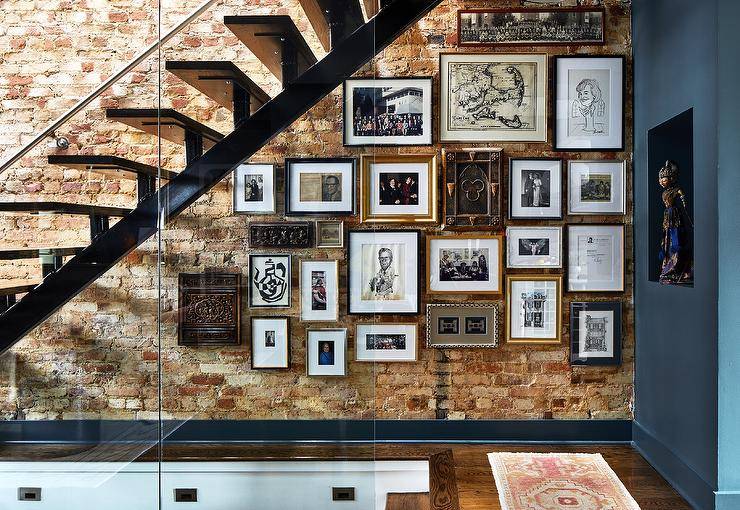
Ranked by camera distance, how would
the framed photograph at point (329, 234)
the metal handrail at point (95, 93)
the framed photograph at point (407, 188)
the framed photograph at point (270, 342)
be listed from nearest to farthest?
the metal handrail at point (95, 93)
the framed photograph at point (270, 342)
the framed photograph at point (329, 234)
the framed photograph at point (407, 188)

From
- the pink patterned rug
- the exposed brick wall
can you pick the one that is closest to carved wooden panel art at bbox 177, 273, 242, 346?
the exposed brick wall

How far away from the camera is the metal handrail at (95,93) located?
1468mm

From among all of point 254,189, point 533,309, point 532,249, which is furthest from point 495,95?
point 254,189

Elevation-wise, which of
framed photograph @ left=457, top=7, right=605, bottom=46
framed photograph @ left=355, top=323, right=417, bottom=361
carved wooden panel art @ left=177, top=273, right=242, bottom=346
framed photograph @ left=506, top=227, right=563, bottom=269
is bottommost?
framed photograph @ left=355, top=323, right=417, bottom=361

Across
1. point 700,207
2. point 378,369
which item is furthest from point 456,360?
point 700,207

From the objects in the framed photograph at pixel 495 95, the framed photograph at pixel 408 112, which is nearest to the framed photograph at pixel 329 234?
the framed photograph at pixel 408 112

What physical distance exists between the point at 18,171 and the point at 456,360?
252cm

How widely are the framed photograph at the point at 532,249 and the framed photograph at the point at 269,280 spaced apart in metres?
2.04

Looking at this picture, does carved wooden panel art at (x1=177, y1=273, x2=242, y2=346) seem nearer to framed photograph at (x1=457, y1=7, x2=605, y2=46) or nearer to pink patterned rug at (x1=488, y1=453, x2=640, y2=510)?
pink patterned rug at (x1=488, y1=453, x2=640, y2=510)

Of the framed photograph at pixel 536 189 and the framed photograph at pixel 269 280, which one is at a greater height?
the framed photograph at pixel 536 189

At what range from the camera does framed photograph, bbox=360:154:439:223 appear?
3354 mm

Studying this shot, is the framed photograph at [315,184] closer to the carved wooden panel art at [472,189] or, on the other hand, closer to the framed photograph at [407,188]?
the framed photograph at [407,188]

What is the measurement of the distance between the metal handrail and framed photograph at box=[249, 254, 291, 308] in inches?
22.3

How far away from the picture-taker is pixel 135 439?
1567 millimetres
